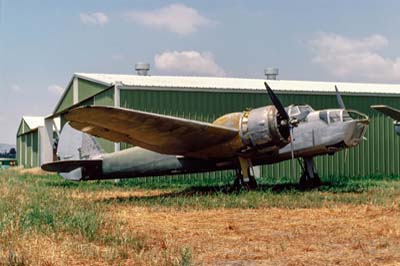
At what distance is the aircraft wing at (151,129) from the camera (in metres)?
12.6

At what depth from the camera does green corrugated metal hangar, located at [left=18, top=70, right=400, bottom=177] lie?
2255 cm

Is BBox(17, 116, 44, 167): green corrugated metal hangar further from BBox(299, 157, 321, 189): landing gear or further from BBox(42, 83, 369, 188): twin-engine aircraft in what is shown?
BBox(299, 157, 321, 189): landing gear

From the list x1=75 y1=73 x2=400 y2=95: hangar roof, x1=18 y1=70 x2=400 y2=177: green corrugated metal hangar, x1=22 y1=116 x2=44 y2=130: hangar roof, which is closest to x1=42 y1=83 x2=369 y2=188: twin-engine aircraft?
x1=18 y1=70 x2=400 y2=177: green corrugated metal hangar

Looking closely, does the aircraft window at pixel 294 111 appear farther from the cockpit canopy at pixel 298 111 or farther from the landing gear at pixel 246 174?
the landing gear at pixel 246 174

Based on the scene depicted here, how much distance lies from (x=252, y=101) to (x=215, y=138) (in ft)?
31.2

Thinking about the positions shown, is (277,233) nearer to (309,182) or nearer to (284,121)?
(284,121)

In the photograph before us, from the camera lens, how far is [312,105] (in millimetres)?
24656

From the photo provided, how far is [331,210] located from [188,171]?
6224 millimetres

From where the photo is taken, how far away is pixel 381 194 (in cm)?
1412

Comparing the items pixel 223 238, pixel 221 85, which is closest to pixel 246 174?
pixel 223 238

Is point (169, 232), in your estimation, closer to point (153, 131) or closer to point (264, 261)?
point (264, 261)

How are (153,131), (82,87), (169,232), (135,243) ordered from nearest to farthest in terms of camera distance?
(135,243)
(169,232)
(153,131)
(82,87)

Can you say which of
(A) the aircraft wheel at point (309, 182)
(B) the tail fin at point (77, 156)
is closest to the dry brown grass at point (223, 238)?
(A) the aircraft wheel at point (309, 182)

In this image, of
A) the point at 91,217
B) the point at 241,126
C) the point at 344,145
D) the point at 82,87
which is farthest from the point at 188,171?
the point at 82,87
